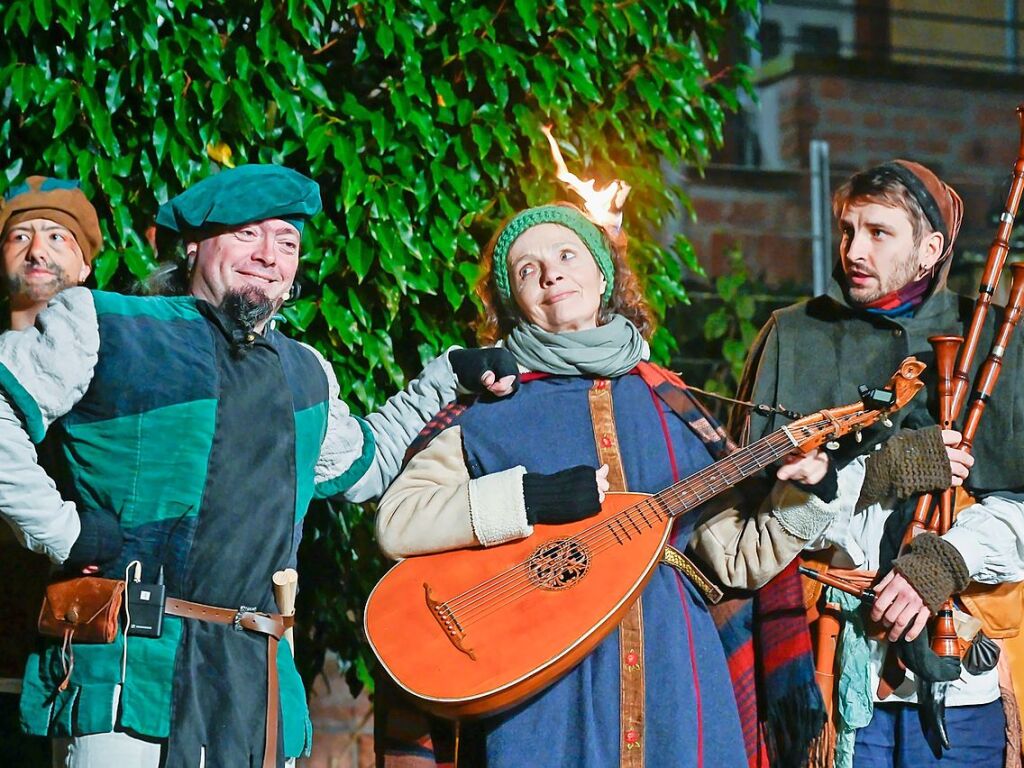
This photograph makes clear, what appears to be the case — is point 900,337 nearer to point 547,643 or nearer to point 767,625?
point 767,625

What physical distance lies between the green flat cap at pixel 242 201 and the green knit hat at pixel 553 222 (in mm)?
516

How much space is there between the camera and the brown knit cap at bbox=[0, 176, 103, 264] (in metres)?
4.48

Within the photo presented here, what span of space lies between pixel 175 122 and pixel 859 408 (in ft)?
7.48

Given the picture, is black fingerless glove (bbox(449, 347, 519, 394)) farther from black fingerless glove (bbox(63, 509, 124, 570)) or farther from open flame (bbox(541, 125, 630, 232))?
black fingerless glove (bbox(63, 509, 124, 570))

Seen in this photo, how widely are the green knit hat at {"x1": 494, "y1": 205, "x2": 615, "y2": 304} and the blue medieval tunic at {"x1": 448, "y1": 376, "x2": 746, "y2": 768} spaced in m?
0.27

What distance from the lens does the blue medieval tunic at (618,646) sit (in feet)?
12.1

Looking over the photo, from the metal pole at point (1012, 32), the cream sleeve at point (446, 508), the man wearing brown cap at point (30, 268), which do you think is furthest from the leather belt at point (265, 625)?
the metal pole at point (1012, 32)

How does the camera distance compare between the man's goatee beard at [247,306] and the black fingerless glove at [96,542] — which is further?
the man's goatee beard at [247,306]

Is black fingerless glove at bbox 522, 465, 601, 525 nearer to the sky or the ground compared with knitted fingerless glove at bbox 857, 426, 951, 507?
nearer to the ground

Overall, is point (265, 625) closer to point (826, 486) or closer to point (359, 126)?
point (826, 486)

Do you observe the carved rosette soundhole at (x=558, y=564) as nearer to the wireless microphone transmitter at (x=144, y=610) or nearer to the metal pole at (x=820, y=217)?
the wireless microphone transmitter at (x=144, y=610)

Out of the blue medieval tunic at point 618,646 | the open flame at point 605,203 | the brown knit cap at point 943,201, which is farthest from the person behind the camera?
the open flame at point 605,203


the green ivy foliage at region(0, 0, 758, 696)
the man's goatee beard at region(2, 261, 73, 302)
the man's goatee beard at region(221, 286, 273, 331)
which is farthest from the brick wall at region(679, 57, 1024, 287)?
the man's goatee beard at region(221, 286, 273, 331)

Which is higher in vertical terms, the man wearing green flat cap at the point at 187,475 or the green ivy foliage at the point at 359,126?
the green ivy foliage at the point at 359,126
